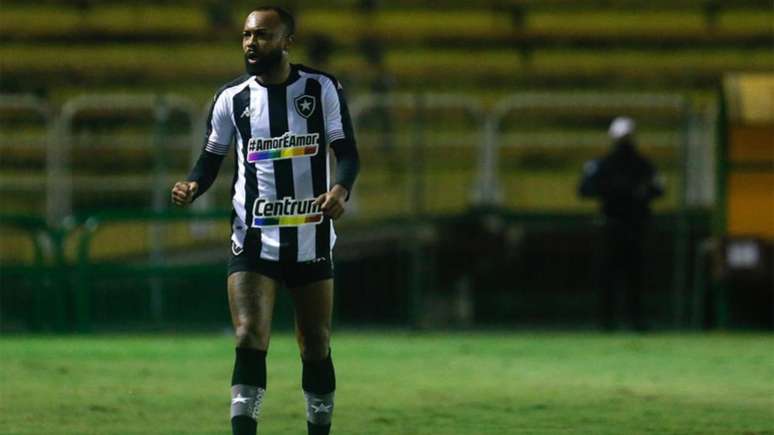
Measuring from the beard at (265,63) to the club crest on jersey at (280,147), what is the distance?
0.30 meters

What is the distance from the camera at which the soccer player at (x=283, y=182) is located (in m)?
7.24

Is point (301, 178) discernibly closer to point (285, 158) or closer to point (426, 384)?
point (285, 158)

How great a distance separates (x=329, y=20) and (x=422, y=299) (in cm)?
421

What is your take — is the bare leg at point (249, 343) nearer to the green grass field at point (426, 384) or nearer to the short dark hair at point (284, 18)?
the short dark hair at point (284, 18)

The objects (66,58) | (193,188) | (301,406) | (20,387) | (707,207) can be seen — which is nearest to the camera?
(193,188)

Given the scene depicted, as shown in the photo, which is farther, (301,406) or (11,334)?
(11,334)

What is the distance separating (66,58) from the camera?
19.9 meters

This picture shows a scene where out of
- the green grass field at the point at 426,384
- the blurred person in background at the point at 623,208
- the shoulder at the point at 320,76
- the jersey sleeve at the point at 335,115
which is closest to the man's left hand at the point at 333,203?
the jersey sleeve at the point at 335,115

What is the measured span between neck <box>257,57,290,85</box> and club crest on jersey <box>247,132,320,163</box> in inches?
8.9

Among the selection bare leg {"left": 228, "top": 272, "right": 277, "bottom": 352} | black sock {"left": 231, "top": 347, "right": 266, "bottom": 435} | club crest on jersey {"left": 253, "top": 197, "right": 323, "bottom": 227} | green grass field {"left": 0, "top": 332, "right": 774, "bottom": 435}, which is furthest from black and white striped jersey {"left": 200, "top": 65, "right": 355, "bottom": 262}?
green grass field {"left": 0, "top": 332, "right": 774, "bottom": 435}

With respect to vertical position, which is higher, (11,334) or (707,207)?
(707,207)

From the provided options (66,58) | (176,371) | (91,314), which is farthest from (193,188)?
(66,58)

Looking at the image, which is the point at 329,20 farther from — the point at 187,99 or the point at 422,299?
the point at 422,299

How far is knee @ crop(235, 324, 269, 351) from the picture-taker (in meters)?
7.12
